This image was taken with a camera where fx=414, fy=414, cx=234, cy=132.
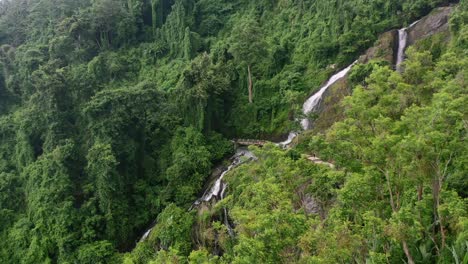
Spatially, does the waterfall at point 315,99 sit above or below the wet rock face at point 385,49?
below

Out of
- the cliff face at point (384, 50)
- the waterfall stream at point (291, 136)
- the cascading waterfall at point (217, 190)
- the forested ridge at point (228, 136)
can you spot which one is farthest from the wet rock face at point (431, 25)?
the cascading waterfall at point (217, 190)

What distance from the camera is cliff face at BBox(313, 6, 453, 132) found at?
84.4ft

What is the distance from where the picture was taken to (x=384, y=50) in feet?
92.0

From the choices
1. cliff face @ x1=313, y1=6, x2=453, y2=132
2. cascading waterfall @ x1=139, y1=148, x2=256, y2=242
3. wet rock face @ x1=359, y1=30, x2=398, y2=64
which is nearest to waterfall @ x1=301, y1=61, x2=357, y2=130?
cliff face @ x1=313, y1=6, x2=453, y2=132

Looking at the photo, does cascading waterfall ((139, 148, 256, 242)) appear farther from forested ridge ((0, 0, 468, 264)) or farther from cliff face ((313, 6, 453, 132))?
cliff face ((313, 6, 453, 132))

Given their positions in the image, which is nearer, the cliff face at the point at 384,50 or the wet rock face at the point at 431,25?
the cliff face at the point at 384,50

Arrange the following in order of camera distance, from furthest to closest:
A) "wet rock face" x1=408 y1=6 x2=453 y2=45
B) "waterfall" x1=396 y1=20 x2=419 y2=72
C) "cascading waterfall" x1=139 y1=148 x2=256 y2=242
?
"waterfall" x1=396 y1=20 x2=419 y2=72, "wet rock face" x1=408 y1=6 x2=453 y2=45, "cascading waterfall" x1=139 y1=148 x2=256 y2=242

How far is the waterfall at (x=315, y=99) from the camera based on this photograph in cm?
2764

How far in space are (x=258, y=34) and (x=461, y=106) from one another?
21489 millimetres

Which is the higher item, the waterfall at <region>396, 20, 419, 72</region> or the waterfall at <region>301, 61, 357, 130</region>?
the waterfall at <region>396, 20, 419, 72</region>

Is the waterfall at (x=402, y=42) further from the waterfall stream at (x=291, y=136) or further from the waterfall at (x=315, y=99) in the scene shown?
the waterfall at (x=315, y=99)

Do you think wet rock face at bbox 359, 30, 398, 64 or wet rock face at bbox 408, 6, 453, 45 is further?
wet rock face at bbox 359, 30, 398, 64

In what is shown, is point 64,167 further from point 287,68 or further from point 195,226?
point 287,68

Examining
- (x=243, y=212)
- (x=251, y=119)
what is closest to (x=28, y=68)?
(x=251, y=119)
